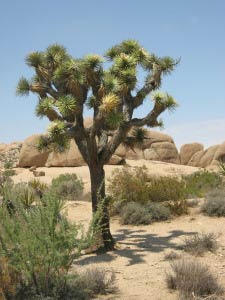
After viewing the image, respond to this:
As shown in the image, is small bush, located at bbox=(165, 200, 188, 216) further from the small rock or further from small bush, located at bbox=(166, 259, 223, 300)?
the small rock

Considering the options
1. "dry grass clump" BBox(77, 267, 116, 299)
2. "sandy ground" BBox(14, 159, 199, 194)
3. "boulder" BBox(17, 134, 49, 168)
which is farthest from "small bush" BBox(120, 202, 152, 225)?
"boulder" BBox(17, 134, 49, 168)

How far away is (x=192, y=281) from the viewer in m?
6.72

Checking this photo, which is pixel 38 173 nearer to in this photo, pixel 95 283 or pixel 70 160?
pixel 70 160

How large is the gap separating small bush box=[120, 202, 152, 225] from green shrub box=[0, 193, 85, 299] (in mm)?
7201

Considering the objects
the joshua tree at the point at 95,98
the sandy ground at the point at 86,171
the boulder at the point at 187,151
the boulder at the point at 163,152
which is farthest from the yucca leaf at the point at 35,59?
the boulder at the point at 187,151

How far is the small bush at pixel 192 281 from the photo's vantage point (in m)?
6.57

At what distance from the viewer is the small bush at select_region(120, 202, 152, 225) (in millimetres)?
13326

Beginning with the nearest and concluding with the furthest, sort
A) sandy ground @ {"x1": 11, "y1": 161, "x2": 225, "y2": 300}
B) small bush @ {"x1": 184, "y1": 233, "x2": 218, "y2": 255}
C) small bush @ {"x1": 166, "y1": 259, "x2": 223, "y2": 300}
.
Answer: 1. small bush @ {"x1": 166, "y1": 259, "x2": 223, "y2": 300}
2. sandy ground @ {"x1": 11, "y1": 161, "x2": 225, "y2": 300}
3. small bush @ {"x1": 184, "y1": 233, "x2": 218, "y2": 255}

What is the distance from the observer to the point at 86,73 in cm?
1010

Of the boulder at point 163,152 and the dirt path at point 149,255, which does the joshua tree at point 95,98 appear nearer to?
the dirt path at point 149,255

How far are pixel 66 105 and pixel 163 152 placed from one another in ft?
91.1

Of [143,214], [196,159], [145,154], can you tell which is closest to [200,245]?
[143,214]

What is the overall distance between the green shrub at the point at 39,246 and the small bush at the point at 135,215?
7.20 meters

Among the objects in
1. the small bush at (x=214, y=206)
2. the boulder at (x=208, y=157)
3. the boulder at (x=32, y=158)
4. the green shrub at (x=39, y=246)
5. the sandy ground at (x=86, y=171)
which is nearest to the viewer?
the green shrub at (x=39, y=246)
